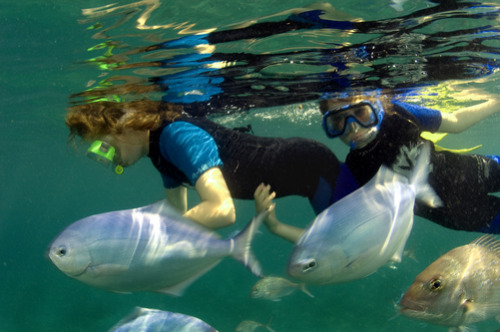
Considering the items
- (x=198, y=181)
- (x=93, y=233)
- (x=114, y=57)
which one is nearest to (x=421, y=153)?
(x=198, y=181)

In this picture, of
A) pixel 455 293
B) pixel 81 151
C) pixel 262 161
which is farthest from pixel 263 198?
pixel 81 151

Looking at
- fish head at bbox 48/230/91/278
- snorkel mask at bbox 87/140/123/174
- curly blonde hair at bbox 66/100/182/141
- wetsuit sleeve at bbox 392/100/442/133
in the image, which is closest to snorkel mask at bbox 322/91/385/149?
wetsuit sleeve at bbox 392/100/442/133

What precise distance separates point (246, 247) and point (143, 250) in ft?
2.99

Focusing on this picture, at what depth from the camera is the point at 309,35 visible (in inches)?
286

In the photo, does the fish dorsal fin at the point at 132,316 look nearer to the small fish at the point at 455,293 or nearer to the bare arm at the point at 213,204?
the bare arm at the point at 213,204

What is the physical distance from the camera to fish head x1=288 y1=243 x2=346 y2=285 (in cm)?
274

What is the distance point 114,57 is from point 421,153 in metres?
7.23

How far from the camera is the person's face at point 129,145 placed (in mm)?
4805

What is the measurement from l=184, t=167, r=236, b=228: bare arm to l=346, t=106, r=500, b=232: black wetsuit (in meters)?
2.43

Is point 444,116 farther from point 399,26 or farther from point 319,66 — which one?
point 319,66

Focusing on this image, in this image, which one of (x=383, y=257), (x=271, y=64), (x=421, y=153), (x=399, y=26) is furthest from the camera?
(x=271, y=64)

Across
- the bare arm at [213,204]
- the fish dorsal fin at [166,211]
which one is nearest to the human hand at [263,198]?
the bare arm at [213,204]

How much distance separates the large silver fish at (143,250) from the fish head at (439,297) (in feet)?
4.72

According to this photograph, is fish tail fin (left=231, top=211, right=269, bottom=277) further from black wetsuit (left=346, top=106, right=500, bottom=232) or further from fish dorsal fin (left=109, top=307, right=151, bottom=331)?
black wetsuit (left=346, top=106, right=500, bottom=232)
